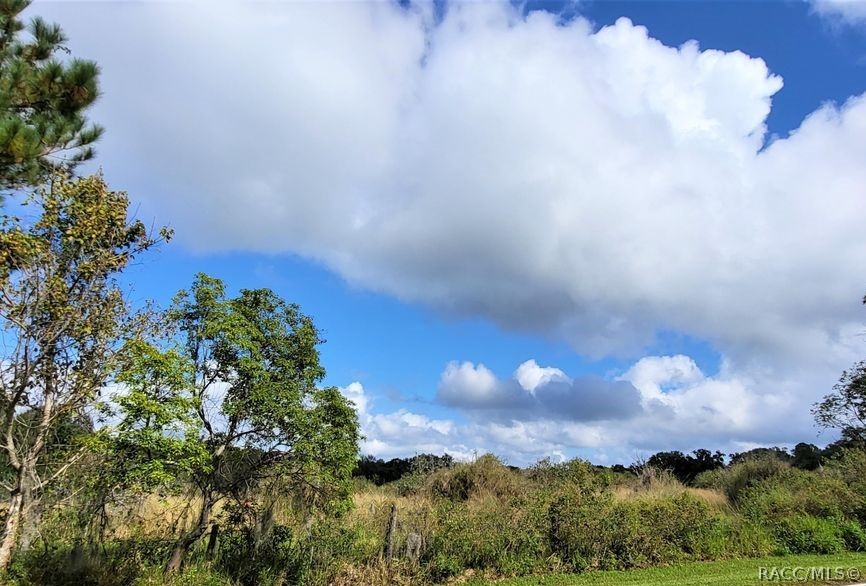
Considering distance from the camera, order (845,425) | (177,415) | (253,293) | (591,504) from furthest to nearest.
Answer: (845,425), (591,504), (253,293), (177,415)

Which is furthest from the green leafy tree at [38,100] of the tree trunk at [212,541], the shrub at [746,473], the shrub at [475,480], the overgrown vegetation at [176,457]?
the shrub at [746,473]

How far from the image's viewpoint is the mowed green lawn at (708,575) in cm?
1084

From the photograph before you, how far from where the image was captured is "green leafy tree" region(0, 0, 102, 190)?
7461mm

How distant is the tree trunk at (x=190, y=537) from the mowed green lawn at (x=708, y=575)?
5.22 meters

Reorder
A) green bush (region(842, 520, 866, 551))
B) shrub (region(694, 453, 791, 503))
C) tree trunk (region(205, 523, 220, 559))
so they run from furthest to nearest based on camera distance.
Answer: shrub (region(694, 453, 791, 503)) < green bush (region(842, 520, 866, 551)) < tree trunk (region(205, 523, 220, 559))

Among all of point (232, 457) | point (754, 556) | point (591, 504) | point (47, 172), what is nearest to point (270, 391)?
point (232, 457)

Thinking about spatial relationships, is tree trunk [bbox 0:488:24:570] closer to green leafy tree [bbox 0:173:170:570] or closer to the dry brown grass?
green leafy tree [bbox 0:173:170:570]

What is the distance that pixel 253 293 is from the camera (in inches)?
409

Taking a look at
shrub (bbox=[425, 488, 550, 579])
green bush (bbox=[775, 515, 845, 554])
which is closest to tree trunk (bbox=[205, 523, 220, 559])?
shrub (bbox=[425, 488, 550, 579])

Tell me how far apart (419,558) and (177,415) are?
6.03m

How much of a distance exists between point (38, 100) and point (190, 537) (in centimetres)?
744

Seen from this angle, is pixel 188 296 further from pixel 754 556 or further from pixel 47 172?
pixel 754 556

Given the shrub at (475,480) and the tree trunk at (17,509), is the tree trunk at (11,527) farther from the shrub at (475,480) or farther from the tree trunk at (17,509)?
the shrub at (475,480)

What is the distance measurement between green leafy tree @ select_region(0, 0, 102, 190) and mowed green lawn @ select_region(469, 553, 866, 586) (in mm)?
10373
